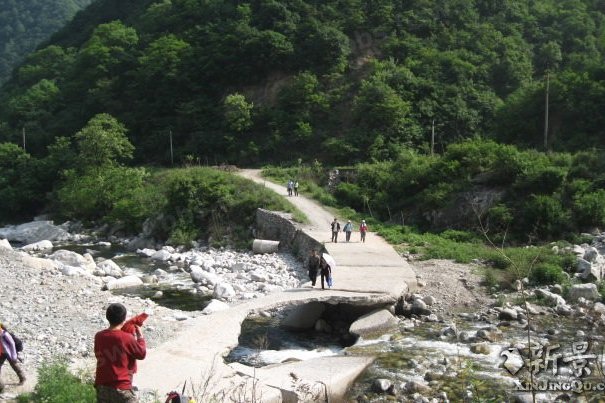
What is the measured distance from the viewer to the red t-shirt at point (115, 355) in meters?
6.03

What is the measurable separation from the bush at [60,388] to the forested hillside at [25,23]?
89.6m

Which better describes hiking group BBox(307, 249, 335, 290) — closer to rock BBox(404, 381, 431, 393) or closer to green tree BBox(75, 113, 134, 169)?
rock BBox(404, 381, 431, 393)

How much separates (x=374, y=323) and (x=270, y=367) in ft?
13.3

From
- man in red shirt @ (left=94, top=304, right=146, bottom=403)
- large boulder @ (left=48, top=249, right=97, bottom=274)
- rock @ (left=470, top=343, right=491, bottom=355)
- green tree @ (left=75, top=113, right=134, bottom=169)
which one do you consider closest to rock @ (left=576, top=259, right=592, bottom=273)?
rock @ (left=470, top=343, right=491, bottom=355)

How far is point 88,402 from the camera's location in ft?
25.6

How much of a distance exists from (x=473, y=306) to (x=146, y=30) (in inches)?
2057

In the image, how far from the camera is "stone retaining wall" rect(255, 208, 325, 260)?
925 inches

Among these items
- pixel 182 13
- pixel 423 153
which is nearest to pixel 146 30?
pixel 182 13

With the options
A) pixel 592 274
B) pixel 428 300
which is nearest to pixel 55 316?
pixel 428 300

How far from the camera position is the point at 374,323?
1437 centimetres

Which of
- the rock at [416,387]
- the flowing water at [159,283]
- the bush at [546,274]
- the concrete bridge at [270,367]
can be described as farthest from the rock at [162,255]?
the rock at [416,387]

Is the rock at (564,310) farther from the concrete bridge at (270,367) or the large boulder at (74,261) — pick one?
the large boulder at (74,261)

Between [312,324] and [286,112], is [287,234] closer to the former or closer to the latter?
[312,324]

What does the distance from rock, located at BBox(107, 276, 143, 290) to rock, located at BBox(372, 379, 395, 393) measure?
11052 mm
